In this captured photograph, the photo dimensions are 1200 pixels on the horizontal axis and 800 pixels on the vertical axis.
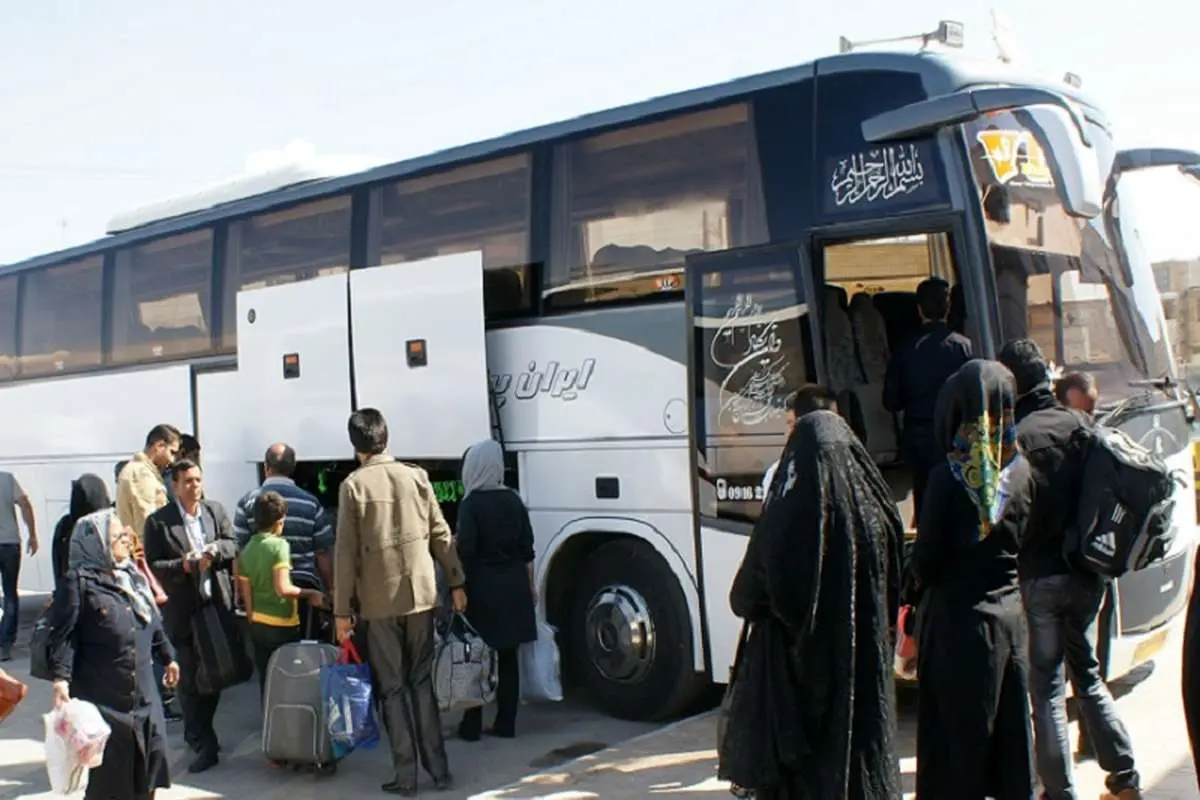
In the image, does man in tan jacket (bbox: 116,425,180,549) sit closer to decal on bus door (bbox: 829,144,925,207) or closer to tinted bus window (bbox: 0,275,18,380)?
decal on bus door (bbox: 829,144,925,207)

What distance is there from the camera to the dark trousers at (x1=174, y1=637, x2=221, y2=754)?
7.33 meters

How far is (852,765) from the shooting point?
446 centimetres

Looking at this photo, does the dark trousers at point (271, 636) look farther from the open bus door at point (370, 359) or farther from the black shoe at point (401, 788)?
the open bus door at point (370, 359)

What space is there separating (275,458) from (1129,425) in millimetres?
5031

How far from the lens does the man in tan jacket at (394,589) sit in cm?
652

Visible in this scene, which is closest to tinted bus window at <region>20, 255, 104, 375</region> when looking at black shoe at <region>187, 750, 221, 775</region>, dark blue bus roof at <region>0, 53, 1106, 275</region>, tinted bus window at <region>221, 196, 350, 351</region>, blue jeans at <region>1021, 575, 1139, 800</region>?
dark blue bus roof at <region>0, 53, 1106, 275</region>

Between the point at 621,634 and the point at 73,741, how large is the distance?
3.62m

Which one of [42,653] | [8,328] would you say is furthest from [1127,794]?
[8,328]

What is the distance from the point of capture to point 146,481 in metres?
8.50

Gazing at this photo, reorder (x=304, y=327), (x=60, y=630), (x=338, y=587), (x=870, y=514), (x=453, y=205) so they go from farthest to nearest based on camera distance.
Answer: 1. (x=304, y=327)
2. (x=453, y=205)
3. (x=338, y=587)
4. (x=60, y=630)
5. (x=870, y=514)

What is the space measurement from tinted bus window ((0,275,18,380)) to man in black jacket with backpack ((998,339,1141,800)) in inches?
457

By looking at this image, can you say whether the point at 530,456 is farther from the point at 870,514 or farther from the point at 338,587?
the point at 870,514

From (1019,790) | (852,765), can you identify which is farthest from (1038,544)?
(852,765)

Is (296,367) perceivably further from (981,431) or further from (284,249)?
(981,431)
